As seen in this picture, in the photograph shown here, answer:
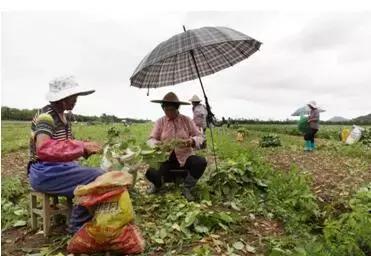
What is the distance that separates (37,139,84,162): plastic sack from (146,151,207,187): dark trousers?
1.66m

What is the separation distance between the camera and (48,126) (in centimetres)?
423

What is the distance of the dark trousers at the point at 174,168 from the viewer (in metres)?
5.66

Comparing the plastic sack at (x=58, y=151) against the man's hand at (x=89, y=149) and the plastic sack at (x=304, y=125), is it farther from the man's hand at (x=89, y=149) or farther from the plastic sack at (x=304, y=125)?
the plastic sack at (x=304, y=125)

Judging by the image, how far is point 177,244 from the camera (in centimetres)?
436

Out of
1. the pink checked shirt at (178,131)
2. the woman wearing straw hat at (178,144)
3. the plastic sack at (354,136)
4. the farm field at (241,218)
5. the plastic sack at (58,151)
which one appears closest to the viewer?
the plastic sack at (58,151)

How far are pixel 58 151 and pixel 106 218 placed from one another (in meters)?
0.72

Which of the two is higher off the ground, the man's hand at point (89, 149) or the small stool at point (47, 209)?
the man's hand at point (89, 149)

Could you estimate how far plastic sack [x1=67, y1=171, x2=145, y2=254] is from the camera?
391cm

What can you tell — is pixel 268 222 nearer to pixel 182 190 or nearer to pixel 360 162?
pixel 182 190

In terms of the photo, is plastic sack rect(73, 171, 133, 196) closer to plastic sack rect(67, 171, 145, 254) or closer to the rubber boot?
plastic sack rect(67, 171, 145, 254)

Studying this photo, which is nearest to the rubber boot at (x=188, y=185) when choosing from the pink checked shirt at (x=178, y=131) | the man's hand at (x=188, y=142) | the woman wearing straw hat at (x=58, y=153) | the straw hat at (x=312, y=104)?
the pink checked shirt at (x=178, y=131)

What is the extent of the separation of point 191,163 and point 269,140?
30.3 ft

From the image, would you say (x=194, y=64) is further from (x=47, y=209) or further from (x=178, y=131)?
(x=47, y=209)

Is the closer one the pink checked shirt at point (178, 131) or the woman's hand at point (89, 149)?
the woman's hand at point (89, 149)
